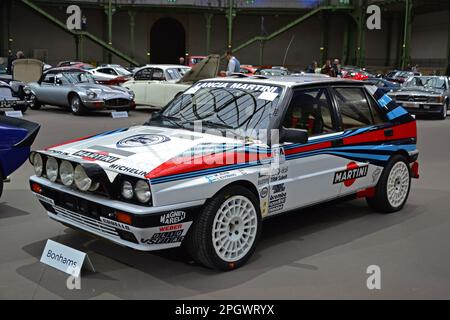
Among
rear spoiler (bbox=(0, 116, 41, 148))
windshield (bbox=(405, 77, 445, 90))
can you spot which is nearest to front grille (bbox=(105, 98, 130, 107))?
rear spoiler (bbox=(0, 116, 41, 148))

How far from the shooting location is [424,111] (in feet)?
61.2

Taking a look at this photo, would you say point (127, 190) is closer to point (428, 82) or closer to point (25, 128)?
point (25, 128)

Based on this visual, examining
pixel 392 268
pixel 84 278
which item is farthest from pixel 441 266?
pixel 84 278

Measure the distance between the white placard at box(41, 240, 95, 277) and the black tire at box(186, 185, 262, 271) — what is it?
0.82 meters

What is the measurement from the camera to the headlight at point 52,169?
4.64 metres

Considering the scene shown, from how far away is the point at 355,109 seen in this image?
19.4 ft

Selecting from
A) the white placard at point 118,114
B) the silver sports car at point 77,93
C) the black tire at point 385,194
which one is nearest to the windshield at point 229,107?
the black tire at point 385,194

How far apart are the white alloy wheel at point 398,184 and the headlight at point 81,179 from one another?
3488 mm

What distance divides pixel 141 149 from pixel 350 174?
233 cm

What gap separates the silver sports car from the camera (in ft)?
53.3

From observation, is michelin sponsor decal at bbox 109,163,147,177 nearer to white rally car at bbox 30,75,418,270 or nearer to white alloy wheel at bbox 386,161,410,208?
white rally car at bbox 30,75,418,270

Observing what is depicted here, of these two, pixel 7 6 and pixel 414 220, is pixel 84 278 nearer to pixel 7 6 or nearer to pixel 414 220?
pixel 414 220

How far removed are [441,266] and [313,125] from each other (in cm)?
174

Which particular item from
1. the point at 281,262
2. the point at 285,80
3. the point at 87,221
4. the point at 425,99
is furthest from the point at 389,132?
the point at 425,99
